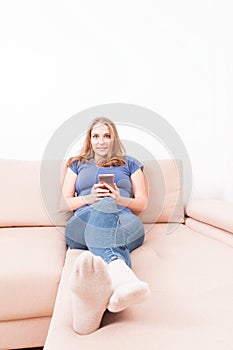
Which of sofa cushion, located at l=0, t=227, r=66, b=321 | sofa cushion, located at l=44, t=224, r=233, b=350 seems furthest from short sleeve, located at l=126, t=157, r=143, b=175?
sofa cushion, located at l=0, t=227, r=66, b=321

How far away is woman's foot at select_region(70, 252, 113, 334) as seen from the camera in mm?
722

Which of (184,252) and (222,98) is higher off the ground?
(222,98)

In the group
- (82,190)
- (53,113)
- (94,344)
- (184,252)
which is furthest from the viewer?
(53,113)

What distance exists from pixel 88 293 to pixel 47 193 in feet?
3.44

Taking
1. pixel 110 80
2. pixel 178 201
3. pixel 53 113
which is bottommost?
pixel 178 201

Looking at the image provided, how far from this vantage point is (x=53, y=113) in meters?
2.08

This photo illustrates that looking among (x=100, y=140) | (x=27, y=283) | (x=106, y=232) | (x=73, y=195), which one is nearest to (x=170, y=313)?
(x=106, y=232)

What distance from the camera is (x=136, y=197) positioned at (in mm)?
1615

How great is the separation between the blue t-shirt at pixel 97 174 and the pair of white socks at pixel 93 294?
853 millimetres

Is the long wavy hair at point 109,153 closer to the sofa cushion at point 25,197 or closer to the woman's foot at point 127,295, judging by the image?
the sofa cushion at point 25,197

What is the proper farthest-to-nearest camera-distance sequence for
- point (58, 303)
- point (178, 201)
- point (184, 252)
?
point (178, 201), point (184, 252), point (58, 303)

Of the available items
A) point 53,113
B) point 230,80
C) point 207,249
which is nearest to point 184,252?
point 207,249

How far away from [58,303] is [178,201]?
3.75ft

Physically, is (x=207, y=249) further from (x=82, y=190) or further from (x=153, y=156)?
(x=153, y=156)
